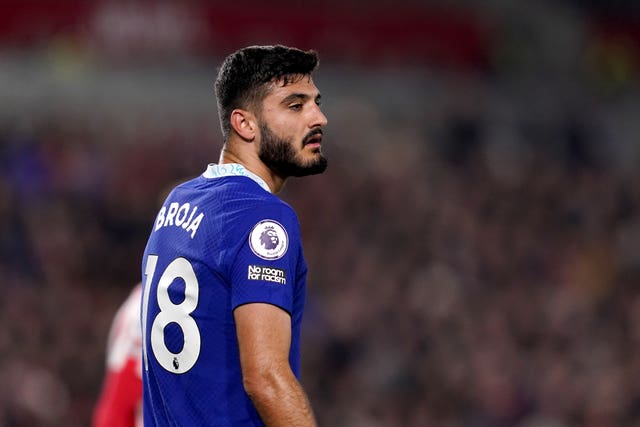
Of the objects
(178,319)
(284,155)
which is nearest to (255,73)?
(284,155)

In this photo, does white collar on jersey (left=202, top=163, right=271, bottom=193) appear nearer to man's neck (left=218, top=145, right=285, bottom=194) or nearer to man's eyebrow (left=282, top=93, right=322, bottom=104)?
man's neck (left=218, top=145, right=285, bottom=194)

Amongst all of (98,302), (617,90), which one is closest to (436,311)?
(98,302)

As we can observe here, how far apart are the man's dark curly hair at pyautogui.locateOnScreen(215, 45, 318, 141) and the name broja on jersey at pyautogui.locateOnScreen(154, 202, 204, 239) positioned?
264 mm

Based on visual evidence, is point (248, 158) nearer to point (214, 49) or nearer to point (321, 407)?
point (321, 407)

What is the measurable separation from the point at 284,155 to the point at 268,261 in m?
0.41

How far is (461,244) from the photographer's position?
1315cm

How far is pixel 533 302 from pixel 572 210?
2.36m

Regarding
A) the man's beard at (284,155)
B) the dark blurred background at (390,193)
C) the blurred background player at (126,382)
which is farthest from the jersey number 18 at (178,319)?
the dark blurred background at (390,193)

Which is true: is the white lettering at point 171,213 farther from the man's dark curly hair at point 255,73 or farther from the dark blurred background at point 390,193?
the dark blurred background at point 390,193

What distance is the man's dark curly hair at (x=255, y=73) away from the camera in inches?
142

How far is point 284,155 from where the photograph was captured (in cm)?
359

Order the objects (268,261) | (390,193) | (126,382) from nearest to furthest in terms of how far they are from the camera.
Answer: (268,261) < (126,382) < (390,193)

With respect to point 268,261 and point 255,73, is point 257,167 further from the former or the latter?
point 268,261

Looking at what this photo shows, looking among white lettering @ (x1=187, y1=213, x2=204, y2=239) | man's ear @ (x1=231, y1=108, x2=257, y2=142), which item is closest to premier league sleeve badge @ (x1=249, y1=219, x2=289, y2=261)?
white lettering @ (x1=187, y1=213, x2=204, y2=239)
